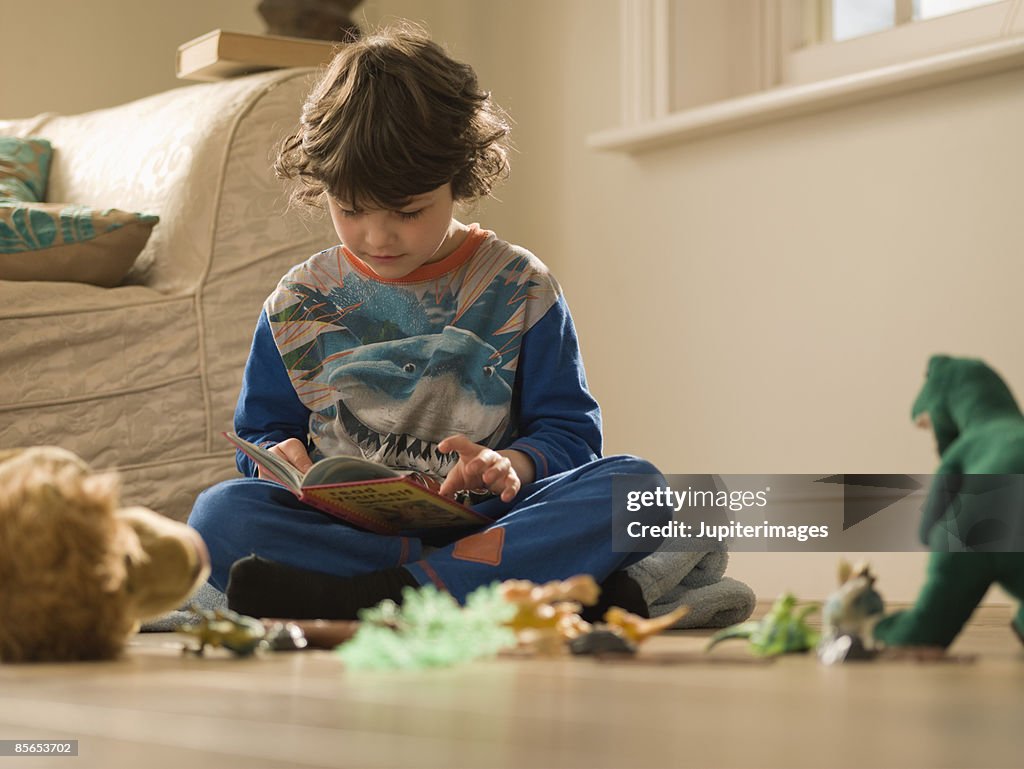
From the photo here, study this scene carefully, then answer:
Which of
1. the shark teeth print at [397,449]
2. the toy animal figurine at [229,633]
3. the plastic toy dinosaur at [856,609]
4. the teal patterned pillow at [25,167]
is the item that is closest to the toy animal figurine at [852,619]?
the plastic toy dinosaur at [856,609]

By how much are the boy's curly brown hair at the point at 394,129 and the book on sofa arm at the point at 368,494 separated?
30cm

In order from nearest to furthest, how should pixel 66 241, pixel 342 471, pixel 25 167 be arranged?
pixel 342 471 → pixel 66 241 → pixel 25 167

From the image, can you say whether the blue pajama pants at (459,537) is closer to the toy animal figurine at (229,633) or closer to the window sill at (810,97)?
the toy animal figurine at (229,633)

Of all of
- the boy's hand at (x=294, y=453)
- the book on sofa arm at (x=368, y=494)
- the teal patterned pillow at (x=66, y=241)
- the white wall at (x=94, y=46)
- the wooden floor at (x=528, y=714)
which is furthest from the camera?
the white wall at (x=94, y=46)

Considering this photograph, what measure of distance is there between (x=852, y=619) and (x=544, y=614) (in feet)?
0.66

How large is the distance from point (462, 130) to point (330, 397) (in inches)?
13.4

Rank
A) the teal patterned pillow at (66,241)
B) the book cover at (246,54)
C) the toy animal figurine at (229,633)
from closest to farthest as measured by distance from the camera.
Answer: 1. the toy animal figurine at (229,633)
2. the teal patterned pillow at (66,241)
3. the book cover at (246,54)

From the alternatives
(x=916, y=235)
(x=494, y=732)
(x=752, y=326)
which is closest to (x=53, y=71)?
(x=752, y=326)

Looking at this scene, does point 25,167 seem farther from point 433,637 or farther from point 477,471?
point 433,637

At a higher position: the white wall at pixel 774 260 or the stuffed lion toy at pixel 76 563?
the white wall at pixel 774 260

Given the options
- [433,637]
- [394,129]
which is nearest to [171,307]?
[394,129]

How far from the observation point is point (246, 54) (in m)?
2.40

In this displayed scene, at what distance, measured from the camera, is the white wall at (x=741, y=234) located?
187cm

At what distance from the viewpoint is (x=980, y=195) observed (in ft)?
6.01
